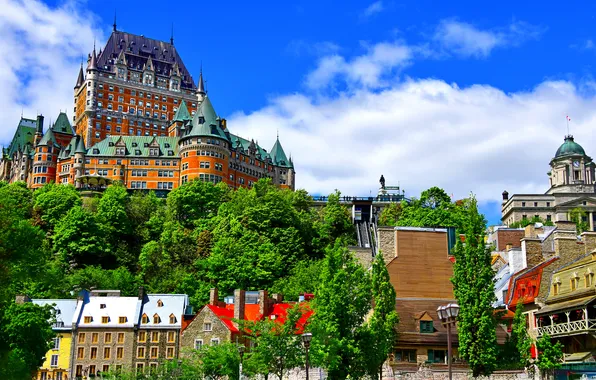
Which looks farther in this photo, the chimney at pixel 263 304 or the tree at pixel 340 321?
the chimney at pixel 263 304

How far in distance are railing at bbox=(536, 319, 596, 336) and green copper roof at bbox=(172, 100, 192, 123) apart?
124497mm

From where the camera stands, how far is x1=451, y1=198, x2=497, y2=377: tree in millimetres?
45594

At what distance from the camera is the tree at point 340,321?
151 feet

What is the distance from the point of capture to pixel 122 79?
179375mm

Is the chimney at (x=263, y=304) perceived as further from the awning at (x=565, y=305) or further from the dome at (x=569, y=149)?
the dome at (x=569, y=149)

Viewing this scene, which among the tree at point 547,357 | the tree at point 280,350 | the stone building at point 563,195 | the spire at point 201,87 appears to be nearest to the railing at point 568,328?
the tree at point 547,357

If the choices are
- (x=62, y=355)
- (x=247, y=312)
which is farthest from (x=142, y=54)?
(x=247, y=312)

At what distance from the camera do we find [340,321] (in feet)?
154

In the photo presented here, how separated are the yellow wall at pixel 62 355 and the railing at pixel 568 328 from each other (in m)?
45.1

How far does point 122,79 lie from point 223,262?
297 feet

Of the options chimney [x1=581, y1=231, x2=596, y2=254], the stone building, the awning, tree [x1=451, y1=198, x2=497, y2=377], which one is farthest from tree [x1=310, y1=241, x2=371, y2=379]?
the stone building

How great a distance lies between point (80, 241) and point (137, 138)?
4705 centimetres

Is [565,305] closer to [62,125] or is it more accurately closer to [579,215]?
[579,215]

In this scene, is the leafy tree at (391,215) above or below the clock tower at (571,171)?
below
